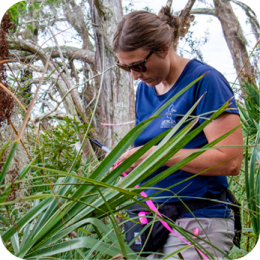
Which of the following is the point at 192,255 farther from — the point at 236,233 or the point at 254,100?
the point at 254,100

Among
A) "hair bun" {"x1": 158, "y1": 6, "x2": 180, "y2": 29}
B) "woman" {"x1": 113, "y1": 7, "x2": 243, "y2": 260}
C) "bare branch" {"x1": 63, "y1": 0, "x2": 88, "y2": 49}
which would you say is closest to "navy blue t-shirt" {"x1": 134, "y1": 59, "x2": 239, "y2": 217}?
"woman" {"x1": 113, "y1": 7, "x2": 243, "y2": 260}

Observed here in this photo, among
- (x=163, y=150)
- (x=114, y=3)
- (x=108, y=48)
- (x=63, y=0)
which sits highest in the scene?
(x=63, y=0)

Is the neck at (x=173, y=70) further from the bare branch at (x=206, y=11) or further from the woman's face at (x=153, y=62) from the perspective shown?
the bare branch at (x=206, y=11)

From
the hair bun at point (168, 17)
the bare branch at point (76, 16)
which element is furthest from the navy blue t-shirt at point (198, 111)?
the bare branch at point (76, 16)

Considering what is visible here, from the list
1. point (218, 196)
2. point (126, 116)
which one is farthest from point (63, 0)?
point (218, 196)

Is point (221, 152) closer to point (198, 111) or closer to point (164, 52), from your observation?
point (198, 111)

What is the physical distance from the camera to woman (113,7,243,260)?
2.89 ft

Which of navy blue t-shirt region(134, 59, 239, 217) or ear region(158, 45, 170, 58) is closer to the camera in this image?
navy blue t-shirt region(134, 59, 239, 217)

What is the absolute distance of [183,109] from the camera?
99 centimetres

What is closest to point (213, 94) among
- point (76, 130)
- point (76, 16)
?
point (76, 130)

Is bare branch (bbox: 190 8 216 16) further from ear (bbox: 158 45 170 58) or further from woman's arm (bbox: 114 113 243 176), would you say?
woman's arm (bbox: 114 113 243 176)

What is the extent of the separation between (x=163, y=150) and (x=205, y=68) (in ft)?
1.96

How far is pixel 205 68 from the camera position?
38.4 inches

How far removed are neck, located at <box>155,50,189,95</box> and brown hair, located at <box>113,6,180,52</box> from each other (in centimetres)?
7
